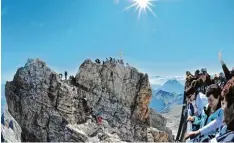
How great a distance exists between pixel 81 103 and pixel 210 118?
44.8ft

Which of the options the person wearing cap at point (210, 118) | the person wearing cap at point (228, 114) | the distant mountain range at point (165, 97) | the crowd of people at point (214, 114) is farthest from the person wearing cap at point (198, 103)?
the distant mountain range at point (165, 97)

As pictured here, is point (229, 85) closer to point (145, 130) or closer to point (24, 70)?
point (24, 70)

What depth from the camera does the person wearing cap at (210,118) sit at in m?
2.68

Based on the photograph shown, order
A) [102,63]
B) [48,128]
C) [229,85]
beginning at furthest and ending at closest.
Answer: [102,63] < [48,128] < [229,85]

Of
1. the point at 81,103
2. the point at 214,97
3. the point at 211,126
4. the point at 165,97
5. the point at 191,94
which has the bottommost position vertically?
the point at 211,126

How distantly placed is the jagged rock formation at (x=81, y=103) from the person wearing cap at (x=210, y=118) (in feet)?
27.3

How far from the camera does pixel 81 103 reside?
16.2 meters

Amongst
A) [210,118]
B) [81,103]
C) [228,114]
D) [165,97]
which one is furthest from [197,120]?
[165,97]

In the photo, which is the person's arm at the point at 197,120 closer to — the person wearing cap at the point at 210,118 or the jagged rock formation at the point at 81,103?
the person wearing cap at the point at 210,118

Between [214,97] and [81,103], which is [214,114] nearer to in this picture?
[214,97]

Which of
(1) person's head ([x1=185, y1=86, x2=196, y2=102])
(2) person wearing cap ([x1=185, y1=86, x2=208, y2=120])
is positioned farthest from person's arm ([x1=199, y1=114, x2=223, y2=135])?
(1) person's head ([x1=185, y1=86, x2=196, y2=102])

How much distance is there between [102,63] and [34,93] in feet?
12.6

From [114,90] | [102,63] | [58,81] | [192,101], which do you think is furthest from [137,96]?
[192,101]

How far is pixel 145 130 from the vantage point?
734 inches
